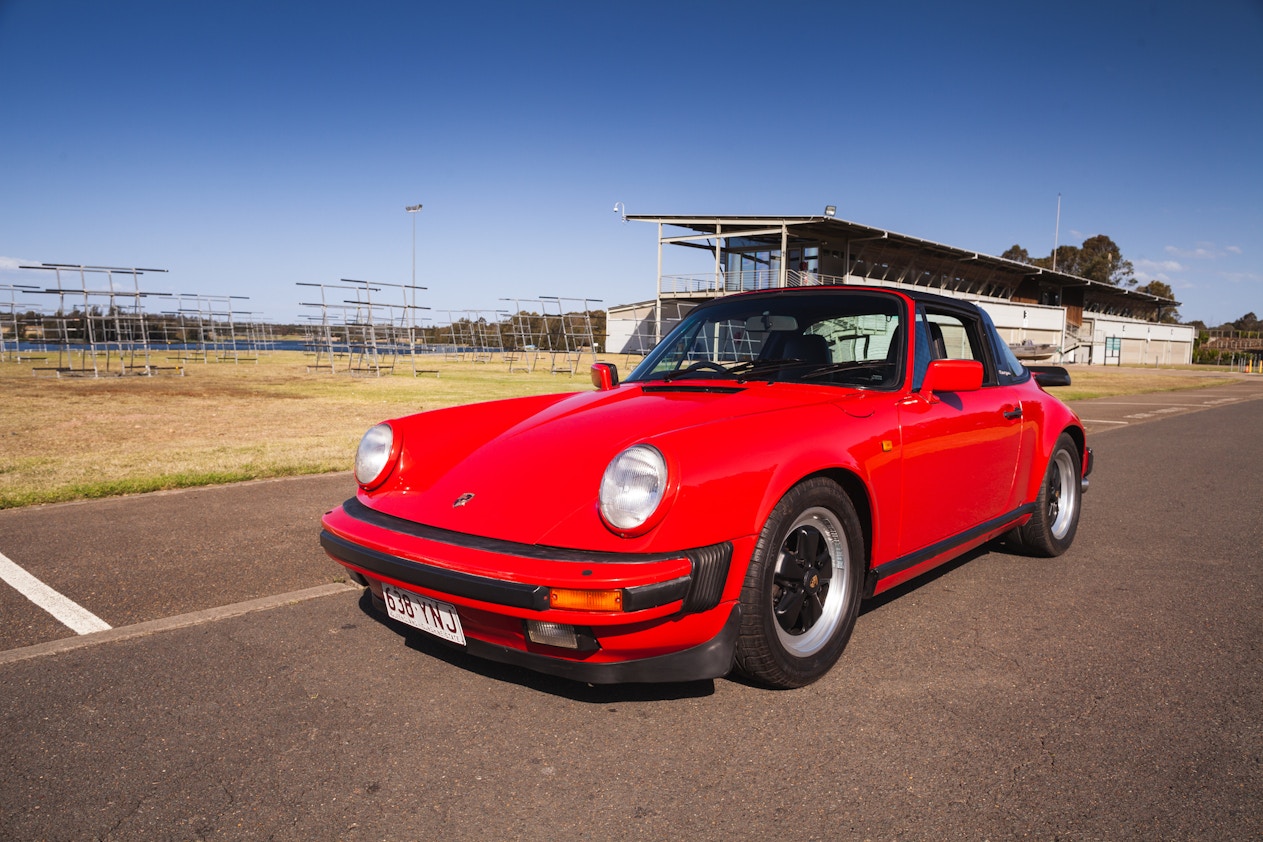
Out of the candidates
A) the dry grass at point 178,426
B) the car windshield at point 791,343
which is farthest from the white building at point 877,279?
the car windshield at point 791,343

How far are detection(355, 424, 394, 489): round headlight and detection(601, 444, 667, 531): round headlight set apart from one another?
1.13m

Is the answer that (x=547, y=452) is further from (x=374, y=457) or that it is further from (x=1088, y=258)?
(x=1088, y=258)

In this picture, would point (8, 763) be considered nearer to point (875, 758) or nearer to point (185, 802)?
point (185, 802)

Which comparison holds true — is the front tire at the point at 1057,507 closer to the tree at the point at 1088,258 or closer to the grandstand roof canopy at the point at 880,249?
the grandstand roof canopy at the point at 880,249

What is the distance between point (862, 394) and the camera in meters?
3.28

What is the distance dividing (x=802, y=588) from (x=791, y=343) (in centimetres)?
134

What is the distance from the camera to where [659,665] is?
2453 millimetres

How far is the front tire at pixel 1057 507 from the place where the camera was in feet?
14.6

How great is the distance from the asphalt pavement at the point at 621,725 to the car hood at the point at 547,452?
0.62 metres

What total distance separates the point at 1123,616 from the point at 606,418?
2.50 metres

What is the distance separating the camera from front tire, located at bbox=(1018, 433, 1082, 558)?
4.46m

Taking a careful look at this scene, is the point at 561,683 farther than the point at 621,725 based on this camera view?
Yes

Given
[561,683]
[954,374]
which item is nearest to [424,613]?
[561,683]

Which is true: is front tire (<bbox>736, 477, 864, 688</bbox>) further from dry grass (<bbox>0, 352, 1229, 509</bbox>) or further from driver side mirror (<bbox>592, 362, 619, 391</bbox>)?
dry grass (<bbox>0, 352, 1229, 509</bbox>)
